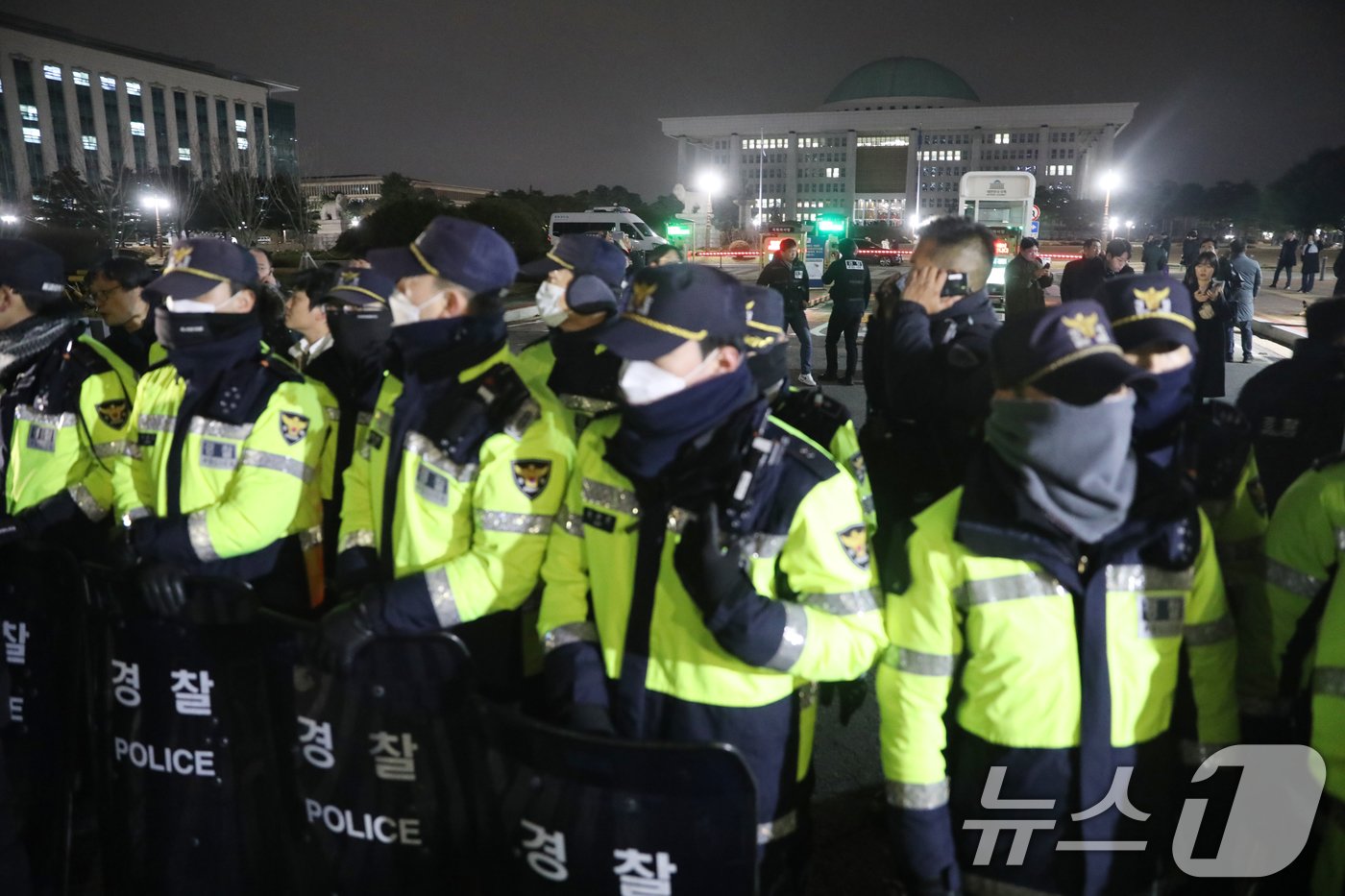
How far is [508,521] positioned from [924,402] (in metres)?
2.15

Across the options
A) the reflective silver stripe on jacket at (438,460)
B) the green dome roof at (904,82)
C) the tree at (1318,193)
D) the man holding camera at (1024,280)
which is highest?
the green dome roof at (904,82)

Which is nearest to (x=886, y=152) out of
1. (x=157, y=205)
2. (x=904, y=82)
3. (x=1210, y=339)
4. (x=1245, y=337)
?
(x=904, y=82)

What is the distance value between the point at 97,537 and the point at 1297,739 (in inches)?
158

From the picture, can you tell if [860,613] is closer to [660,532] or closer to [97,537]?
[660,532]

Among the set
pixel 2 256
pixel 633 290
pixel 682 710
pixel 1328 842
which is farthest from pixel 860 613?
pixel 2 256

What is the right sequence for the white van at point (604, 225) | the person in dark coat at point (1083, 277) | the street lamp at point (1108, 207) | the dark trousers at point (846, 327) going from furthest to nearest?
the street lamp at point (1108, 207) < the white van at point (604, 225) < the dark trousers at point (846, 327) < the person in dark coat at point (1083, 277)

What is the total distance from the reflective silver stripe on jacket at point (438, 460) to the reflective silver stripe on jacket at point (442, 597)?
11.4 inches

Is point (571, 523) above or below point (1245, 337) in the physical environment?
below

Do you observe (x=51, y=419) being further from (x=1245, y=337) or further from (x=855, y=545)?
(x=1245, y=337)

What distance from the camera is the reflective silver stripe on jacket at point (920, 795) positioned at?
210cm

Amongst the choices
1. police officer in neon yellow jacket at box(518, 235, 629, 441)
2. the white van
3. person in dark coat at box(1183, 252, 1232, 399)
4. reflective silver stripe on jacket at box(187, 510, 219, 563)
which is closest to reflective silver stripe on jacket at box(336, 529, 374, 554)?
reflective silver stripe on jacket at box(187, 510, 219, 563)

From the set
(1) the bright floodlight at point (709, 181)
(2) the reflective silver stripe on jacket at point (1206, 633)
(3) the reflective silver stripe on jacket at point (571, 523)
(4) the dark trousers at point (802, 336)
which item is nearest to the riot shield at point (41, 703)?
(3) the reflective silver stripe on jacket at point (571, 523)

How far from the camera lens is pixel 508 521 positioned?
8.20 feet

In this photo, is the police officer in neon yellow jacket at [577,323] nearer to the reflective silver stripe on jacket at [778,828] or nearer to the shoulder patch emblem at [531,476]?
the shoulder patch emblem at [531,476]
